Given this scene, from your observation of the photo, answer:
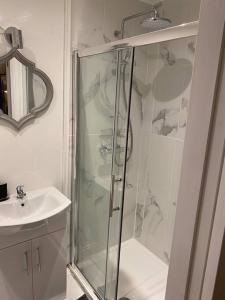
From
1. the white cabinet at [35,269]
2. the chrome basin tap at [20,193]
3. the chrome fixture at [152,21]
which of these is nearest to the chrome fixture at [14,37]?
the chrome fixture at [152,21]

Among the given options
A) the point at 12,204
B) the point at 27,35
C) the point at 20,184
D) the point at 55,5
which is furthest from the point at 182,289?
the point at 55,5

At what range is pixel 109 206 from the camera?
172 cm

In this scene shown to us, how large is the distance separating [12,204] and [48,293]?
72 centimetres

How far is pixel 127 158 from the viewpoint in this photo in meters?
1.96

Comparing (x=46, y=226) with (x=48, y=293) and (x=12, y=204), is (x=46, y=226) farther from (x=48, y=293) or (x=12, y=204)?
(x=48, y=293)

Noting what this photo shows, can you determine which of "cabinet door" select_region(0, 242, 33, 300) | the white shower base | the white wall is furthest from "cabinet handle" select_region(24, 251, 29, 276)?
the white shower base

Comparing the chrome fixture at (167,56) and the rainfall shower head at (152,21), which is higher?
the rainfall shower head at (152,21)

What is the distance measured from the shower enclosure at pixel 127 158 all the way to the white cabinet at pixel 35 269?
36cm

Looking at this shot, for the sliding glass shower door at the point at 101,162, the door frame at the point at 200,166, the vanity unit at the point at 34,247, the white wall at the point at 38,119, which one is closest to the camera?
the door frame at the point at 200,166

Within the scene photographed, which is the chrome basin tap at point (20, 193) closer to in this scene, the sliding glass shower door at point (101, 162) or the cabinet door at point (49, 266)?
the cabinet door at point (49, 266)

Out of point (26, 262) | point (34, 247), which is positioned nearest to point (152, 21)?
point (34, 247)

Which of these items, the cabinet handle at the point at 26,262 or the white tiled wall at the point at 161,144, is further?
the white tiled wall at the point at 161,144

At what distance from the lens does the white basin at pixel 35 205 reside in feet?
4.96

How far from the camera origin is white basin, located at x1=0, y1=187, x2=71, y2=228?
1.51 meters
